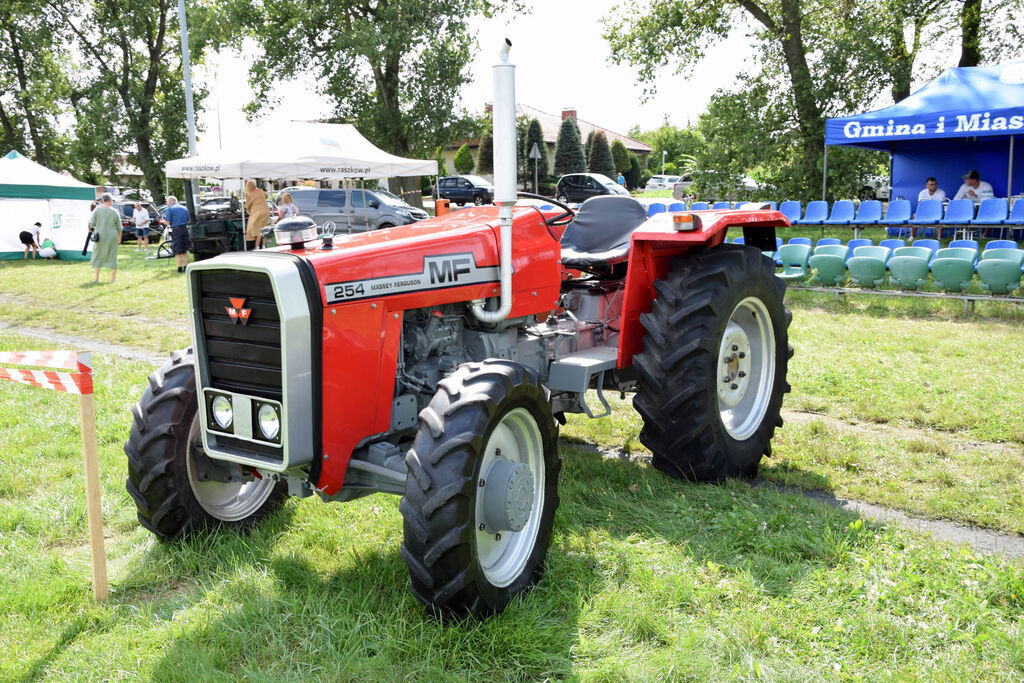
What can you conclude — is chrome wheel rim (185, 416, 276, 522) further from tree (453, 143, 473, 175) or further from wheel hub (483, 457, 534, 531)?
tree (453, 143, 473, 175)

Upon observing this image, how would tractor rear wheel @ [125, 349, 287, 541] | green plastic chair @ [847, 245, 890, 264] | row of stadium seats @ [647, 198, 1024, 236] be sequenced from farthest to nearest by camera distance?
1. row of stadium seats @ [647, 198, 1024, 236]
2. green plastic chair @ [847, 245, 890, 264]
3. tractor rear wheel @ [125, 349, 287, 541]

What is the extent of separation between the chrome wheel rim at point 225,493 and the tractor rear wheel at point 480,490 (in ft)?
3.87

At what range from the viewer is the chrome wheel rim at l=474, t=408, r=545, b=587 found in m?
2.98

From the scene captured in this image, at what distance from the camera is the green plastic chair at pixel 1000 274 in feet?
28.4

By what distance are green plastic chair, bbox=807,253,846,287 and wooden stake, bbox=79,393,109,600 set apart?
29.6ft

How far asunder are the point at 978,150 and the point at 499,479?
58.4 ft

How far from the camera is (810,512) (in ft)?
12.6

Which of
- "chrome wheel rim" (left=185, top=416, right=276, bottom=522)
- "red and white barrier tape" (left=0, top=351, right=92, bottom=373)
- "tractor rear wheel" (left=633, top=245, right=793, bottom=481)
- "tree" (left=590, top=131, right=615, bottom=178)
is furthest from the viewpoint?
"tree" (left=590, top=131, right=615, bottom=178)

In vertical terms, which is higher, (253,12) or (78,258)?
(253,12)

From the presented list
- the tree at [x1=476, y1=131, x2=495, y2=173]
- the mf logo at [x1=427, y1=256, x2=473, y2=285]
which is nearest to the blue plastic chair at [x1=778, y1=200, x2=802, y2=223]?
the mf logo at [x1=427, y1=256, x2=473, y2=285]

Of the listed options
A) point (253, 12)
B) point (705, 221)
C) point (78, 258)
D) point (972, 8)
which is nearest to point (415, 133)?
point (253, 12)

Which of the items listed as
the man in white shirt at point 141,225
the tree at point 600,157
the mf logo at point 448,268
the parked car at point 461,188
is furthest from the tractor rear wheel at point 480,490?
the tree at point 600,157

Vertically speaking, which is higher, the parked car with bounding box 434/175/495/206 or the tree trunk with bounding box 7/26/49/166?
the tree trunk with bounding box 7/26/49/166

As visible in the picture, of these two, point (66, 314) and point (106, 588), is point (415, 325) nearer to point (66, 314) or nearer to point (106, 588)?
point (106, 588)
